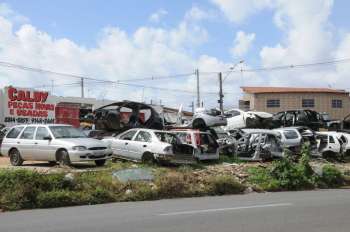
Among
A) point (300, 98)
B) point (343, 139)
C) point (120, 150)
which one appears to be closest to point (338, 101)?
point (300, 98)

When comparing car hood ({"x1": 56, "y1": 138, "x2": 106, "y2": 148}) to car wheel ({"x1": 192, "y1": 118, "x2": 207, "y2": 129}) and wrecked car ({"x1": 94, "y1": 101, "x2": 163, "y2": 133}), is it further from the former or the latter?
car wheel ({"x1": 192, "y1": 118, "x2": 207, "y2": 129})

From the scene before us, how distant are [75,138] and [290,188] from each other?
25.0 ft

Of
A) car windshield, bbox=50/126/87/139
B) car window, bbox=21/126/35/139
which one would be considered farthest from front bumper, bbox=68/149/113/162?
car window, bbox=21/126/35/139

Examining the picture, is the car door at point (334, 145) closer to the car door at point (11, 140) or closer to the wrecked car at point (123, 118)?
the wrecked car at point (123, 118)

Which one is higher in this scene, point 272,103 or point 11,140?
point 272,103

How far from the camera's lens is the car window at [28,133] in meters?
21.5

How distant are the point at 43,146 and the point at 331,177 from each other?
1027 cm

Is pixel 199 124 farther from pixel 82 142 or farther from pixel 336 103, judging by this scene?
pixel 336 103

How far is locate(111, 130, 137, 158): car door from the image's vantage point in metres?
22.5

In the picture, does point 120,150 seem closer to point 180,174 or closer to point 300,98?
point 180,174

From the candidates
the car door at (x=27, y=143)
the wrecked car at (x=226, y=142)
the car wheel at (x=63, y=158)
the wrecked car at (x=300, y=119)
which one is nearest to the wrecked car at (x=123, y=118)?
the wrecked car at (x=226, y=142)

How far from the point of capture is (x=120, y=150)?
2277 cm

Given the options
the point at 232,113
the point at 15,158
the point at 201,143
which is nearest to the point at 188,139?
the point at 201,143

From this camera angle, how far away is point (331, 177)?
69.3ft
